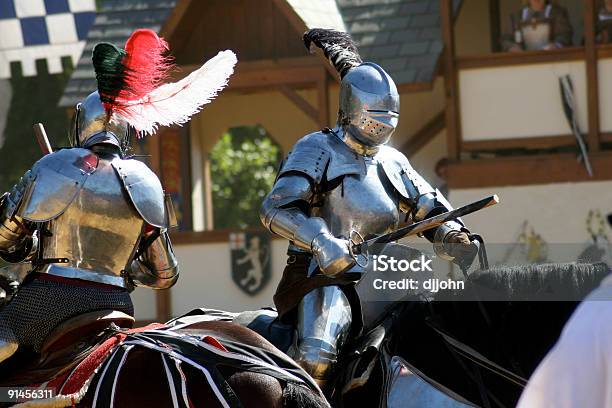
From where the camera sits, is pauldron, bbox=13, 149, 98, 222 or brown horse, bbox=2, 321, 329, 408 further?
pauldron, bbox=13, 149, 98, 222

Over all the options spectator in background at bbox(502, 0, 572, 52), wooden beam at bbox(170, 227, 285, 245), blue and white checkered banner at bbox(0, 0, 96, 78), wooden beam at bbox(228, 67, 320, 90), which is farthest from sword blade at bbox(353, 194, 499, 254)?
blue and white checkered banner at bbox(0, 0, 96, 78)

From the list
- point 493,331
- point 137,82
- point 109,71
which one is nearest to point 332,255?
point 493,331

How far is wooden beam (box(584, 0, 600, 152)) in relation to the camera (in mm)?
14070

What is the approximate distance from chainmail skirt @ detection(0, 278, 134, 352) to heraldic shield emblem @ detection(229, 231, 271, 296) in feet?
28.6

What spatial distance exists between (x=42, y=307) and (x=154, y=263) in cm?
67

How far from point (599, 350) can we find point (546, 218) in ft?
35.1

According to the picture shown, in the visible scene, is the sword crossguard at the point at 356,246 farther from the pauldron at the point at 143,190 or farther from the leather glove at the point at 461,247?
the pauldron at the point at 143,190

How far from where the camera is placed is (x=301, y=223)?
7.02 meters

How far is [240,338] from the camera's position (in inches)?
236

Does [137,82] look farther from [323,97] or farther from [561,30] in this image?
[561,30]

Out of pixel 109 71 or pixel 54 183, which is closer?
pixel 54 183

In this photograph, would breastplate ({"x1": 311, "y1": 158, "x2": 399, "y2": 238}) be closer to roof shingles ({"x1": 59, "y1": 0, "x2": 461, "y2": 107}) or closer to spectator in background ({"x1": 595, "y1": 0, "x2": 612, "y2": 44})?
roof shingles ({"x1": 59, "y1": 0, "x2": 461, "y2": 107})

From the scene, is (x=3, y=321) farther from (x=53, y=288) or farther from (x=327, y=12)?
(x=327, y=12)

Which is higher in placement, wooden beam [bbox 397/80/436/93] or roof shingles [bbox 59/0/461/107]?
roof shingles [bbox 59/0/461/107]
